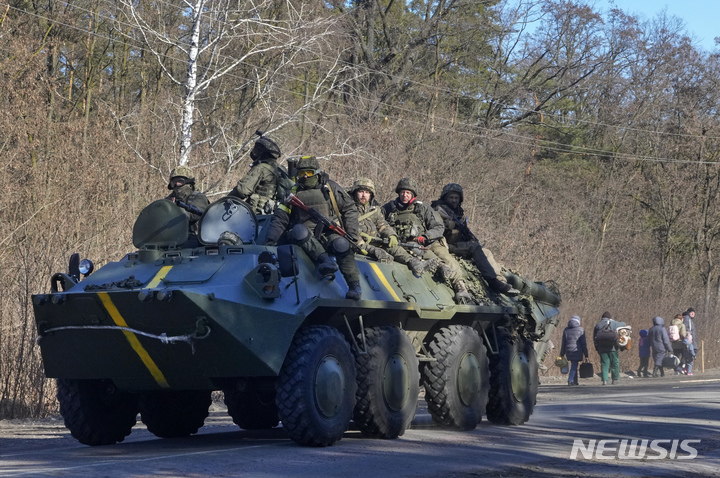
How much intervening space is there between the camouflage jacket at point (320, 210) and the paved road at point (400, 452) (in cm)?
215

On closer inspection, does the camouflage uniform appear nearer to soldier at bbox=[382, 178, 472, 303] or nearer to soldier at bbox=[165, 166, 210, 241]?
soldier at bbox=[165, 166, 210, 241]

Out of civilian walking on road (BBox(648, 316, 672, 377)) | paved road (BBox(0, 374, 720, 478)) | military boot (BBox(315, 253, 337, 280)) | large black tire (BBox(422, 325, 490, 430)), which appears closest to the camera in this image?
paved road (BBox(0, 374, 720, 478))

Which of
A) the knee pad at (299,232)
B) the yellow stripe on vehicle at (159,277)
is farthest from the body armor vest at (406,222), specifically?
the yellow stripe on vehicle at (159,277)

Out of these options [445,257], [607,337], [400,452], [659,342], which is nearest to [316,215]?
[400,452]

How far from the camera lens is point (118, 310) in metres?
9.14

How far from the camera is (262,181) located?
11.8m

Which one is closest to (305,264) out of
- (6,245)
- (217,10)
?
(6,245)

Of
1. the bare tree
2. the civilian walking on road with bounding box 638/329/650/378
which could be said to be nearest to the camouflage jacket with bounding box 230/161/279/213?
the bare tree

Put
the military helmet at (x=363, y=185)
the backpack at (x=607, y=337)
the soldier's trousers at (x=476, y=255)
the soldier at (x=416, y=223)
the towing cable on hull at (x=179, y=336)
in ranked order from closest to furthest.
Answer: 1. the towing cable on hull at (x=179, y=336)
2. the military helmet at (x=363, y=185)
3. the soldier at (x=416, y=223)
4. the soldier's trousers at (x=476, y=255)
5. the backpack at (x=607, y=337)

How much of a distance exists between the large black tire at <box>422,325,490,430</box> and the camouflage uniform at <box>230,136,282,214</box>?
2.53 meters

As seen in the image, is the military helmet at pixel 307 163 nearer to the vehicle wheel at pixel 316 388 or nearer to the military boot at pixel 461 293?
the vehicle wheel at pixel 316 388

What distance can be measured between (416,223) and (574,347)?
40.9 feet

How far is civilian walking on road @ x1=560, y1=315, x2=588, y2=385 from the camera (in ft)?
79.2

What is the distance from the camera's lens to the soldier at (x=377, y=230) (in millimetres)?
12055
